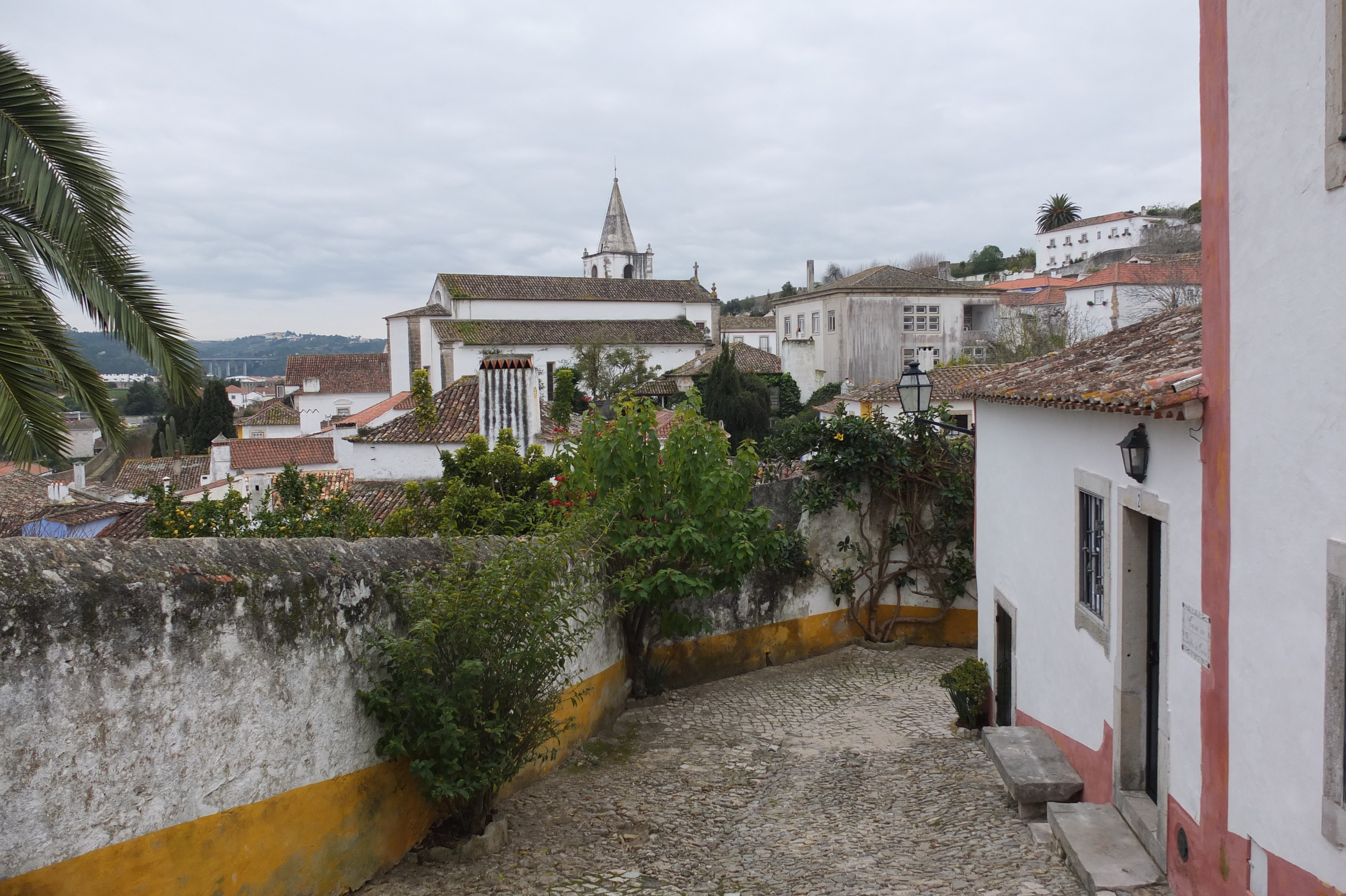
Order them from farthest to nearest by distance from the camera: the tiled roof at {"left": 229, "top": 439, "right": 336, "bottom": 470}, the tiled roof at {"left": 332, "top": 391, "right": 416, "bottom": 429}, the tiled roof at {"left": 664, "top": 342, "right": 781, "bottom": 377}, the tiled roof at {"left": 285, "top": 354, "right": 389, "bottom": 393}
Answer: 1. the tiled roof at {"left": 285, "top": 354, "right": 389, "bottom": 393}
2. the tiled roof at {"left": 664, "top": 342, "right": 781, "bottom": 377}
3. the tiled roof at {"left": 332, "top": 391, "right": 416, "bottom": 429}
4. the tiled roof at {"left": 229, "top": 439, "right": 336, "bottom": 470}

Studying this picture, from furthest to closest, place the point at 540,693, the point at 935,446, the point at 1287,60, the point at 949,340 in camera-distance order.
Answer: the point at 949,340
the point at 935,446
the point at 540,693
the point at 1287,60

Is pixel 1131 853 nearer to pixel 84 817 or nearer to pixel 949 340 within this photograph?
pixel 84 817

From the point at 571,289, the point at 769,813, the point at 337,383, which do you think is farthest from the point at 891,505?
the point at 337,383

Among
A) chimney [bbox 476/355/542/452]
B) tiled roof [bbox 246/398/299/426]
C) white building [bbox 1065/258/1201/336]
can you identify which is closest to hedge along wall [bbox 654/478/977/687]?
chimney [bbox 476/355/542/452]

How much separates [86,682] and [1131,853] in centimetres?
550

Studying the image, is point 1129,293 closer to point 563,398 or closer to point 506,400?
point 563,398

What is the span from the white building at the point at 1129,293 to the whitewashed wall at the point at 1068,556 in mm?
25333

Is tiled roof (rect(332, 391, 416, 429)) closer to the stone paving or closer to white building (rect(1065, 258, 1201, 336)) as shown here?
white building (rect(1065, 258, 1201, 336))

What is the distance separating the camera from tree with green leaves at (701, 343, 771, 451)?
42.2 metres

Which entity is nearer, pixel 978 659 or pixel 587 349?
pixel 978 659

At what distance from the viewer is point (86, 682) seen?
4059mm

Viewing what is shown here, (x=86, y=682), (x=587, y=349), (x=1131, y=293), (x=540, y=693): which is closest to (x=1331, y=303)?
(x=540, y=693)

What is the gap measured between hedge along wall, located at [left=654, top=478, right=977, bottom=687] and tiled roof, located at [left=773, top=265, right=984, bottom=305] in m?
36.2

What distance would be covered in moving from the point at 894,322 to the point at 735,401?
A: 439 inches
